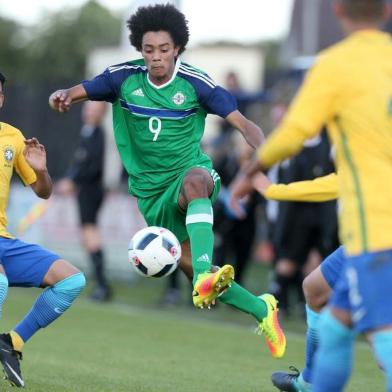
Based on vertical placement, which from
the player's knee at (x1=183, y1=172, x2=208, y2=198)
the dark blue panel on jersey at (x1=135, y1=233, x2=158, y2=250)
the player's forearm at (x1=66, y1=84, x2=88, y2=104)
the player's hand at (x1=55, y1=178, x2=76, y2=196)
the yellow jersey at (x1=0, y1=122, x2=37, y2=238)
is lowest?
the player's hand at (x1=55, y1=178, x2=76, y2=196)

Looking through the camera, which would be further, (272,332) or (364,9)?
(272,332)

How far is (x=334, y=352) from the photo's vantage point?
5289 mm

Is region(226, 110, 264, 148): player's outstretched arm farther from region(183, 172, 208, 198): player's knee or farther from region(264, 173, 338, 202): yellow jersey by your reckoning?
region(264, 173, 338, 202): yellow jersey

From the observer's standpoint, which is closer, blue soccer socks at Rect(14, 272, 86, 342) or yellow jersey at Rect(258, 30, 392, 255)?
yellow jersey at Rect(258, 30, 392, 255)

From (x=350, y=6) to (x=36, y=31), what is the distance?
54238mm

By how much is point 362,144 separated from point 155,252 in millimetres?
2862

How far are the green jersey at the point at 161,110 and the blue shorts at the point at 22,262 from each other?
1.09m

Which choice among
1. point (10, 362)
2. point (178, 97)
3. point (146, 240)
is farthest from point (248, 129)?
point (10, 362)

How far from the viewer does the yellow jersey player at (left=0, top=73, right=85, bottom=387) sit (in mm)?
7391

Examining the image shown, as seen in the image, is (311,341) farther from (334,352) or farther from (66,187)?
(66,187)

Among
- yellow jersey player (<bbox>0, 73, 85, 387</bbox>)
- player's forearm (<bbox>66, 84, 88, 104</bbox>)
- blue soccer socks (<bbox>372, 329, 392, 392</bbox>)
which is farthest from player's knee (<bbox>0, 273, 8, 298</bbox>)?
blue soccer socks (<bbox>372, 329, 392, 392</bbox>)

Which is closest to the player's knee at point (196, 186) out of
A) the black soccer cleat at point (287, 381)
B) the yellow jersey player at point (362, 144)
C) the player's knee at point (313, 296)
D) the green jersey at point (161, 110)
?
the green jersey at point (161, 110)

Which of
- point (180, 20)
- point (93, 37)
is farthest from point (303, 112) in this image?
point (93, 37)

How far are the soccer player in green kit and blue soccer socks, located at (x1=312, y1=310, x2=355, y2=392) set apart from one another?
94.9 inches
